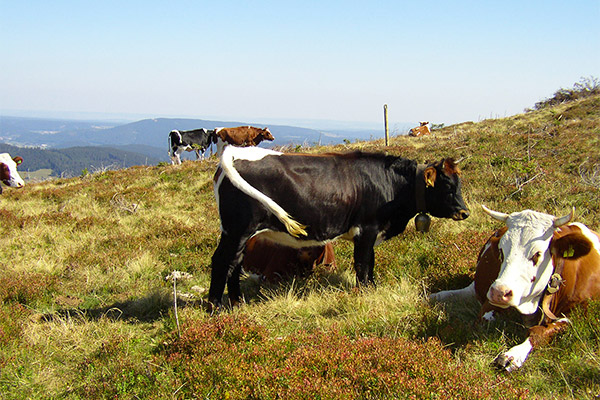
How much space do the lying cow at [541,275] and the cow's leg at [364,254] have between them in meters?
1.75

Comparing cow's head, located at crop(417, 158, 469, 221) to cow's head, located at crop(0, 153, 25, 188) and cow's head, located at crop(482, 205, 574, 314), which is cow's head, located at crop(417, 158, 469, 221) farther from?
cow's head, located at crop(0, 153, 25, 188)

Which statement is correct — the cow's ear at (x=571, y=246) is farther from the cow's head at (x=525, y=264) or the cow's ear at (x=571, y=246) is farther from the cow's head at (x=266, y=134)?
the cow's head at (x=266, y=134)

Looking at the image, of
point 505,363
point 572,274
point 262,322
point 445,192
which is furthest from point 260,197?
point 572,274

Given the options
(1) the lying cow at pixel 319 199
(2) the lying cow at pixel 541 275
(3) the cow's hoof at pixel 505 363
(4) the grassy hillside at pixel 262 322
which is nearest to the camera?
(4) the grassy hillside at pixel 262 322

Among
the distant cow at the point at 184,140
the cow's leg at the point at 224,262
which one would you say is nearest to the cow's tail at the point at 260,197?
the cow's leg at the point at 224,262

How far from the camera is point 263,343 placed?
3920 millimetres

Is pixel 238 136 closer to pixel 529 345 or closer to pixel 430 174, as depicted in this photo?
pixel 430 174

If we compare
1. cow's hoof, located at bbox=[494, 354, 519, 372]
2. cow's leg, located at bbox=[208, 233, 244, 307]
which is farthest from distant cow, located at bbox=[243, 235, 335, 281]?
cow's hoof, located at bbox=[494, 354, 519, 372]

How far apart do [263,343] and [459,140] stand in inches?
513

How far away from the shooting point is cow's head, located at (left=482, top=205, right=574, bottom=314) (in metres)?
3.58

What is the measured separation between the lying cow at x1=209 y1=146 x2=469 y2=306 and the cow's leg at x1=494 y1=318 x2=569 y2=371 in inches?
82.0

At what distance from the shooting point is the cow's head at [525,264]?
11.7 feet

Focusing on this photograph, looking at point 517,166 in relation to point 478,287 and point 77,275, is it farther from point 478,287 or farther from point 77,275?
point 77,275

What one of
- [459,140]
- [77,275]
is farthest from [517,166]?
[77,275]
